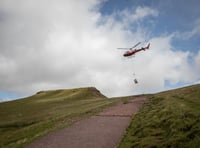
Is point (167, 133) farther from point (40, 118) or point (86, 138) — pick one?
point (40, 118)

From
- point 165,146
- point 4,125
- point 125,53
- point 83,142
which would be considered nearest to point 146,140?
point 165,146

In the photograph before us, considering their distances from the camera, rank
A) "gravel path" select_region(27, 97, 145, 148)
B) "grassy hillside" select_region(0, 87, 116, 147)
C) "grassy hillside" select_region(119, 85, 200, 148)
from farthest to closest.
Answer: "grassy hillside" select_region(0, 87, 116, 147), "gravel path" select_region(27, 97, 145, 148), "grassy hillside" select_region(119, 85, 200, 148)

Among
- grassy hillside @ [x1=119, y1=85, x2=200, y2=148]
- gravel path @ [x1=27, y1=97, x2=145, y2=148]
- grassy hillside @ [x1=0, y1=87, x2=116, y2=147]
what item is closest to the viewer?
grassy hillside @ [x1=119, y1=85, x2=200, y2=148]

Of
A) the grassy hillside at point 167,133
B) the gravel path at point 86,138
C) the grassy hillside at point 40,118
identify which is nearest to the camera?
the grassy hillside at point 167,133

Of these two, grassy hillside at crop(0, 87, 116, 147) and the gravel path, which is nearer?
the gravel path

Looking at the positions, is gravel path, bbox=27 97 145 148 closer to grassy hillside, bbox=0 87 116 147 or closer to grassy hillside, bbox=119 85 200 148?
grassy hillside, bbox=119 85 200 148

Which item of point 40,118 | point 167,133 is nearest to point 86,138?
point 167,133

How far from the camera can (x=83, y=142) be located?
17188 millimetres

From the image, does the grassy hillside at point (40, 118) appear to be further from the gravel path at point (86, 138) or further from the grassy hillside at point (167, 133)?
the grassy hillside at point (167, 133)

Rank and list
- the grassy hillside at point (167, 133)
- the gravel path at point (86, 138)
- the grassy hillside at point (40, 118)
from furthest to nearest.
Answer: the grassy hillside at point (40, 118), the gravel path at point (86, 138), the grassy hillside at point (167, 133)

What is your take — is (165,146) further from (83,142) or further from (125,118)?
(125,118)

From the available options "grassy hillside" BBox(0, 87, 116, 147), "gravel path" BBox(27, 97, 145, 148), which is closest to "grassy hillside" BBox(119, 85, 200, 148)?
"gravel path" BBox(27, 97, 145, 148)

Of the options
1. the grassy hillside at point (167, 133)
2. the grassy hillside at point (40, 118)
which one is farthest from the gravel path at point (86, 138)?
the grassy hillside at point (40, 118)

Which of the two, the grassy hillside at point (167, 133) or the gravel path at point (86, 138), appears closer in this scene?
the grassy hillside at point (167, 133)
